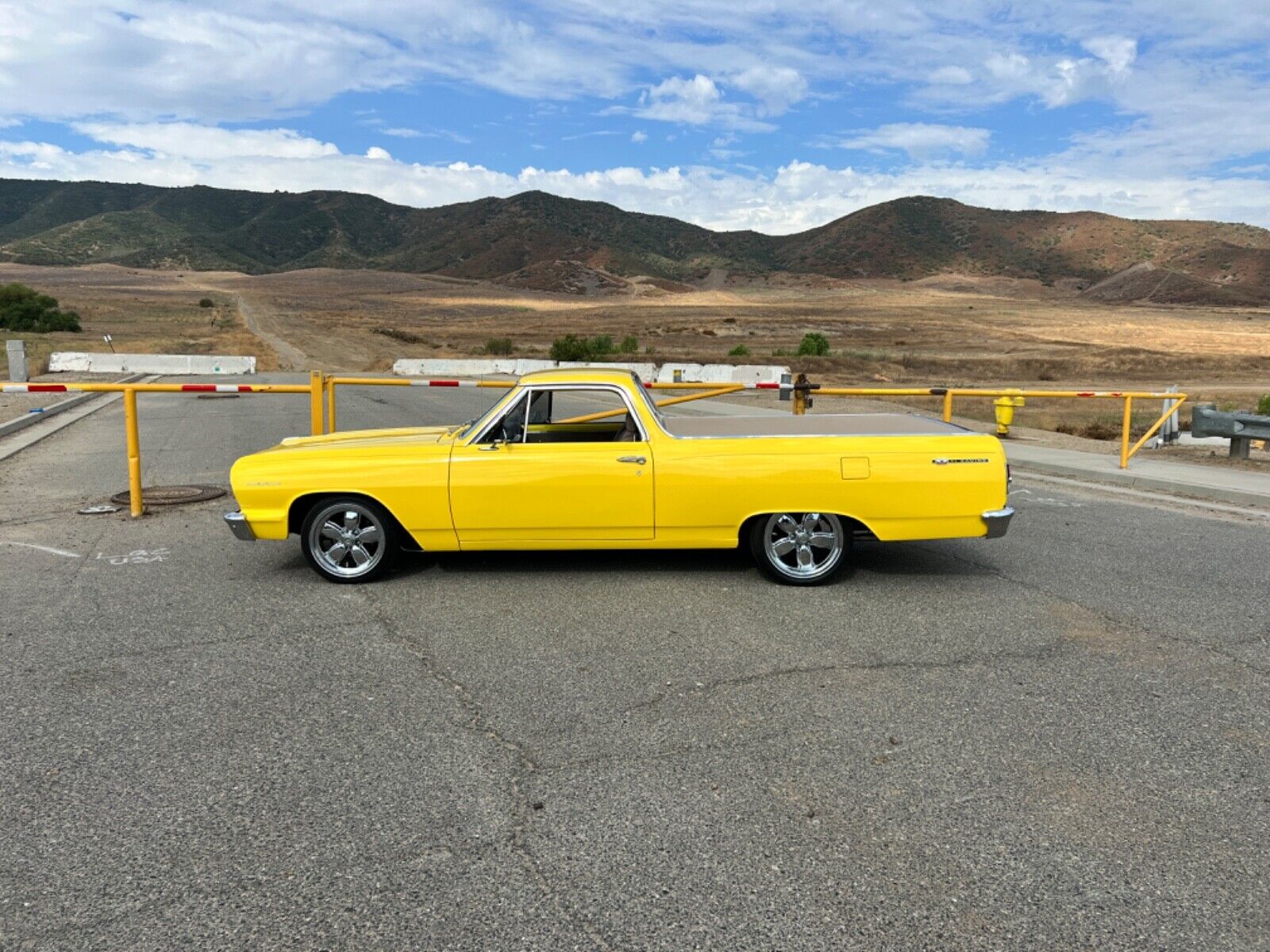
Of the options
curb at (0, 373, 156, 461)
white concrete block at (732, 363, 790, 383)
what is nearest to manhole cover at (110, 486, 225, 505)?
curb at (0, 373, 156, 461)

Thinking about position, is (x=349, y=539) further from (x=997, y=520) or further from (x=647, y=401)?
(x=997, y=520)

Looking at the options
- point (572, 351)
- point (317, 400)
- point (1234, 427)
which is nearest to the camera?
point (317, 400)

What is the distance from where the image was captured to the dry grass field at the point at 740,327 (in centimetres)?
3922

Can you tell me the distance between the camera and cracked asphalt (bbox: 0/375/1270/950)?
299 centimetres

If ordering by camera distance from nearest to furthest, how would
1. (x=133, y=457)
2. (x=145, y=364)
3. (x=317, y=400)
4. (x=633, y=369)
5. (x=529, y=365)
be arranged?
(x=133, y=457) → (x=317, y=400) → (x=633, y=369) → (x=145, y=364) → (x=529, y=365)

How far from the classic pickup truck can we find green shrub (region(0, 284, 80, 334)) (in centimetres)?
5044

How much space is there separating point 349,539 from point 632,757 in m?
3.25

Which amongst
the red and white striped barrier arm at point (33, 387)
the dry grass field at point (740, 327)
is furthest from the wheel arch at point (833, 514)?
the dry grass field at point (740, 327)

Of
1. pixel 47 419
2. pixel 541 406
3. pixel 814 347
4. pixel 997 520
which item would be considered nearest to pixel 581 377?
pixel 541 406

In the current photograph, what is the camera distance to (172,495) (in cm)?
960

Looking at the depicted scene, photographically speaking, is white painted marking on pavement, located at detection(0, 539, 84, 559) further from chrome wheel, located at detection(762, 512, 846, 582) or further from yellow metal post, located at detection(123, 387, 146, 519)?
chrome wheel, located at detection(762, 512, 846, 582)

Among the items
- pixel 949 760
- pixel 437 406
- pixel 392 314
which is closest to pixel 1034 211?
pixel 392 314

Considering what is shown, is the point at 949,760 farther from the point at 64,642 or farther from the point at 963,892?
the point at 64,642

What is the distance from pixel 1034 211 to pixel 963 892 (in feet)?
704
